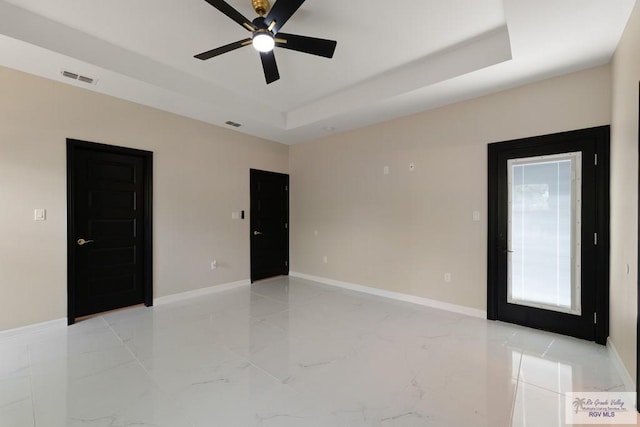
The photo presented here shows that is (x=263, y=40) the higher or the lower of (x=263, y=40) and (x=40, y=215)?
the higher

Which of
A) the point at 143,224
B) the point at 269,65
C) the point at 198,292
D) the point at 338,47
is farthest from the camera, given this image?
the point at 198,292

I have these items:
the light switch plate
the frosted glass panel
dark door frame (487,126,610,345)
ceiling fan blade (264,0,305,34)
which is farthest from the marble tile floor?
ceiling fan blade (264,0,305,34)

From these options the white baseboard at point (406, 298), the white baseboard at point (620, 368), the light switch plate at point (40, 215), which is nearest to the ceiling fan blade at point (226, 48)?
the light switch plate at point (40, 215)

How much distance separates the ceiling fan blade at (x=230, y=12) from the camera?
6.57 feet

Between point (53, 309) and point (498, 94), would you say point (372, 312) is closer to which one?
point (498, 94)

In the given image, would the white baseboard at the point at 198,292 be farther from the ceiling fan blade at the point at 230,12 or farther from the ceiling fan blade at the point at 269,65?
the ceiling fan blade at the point at 230,12

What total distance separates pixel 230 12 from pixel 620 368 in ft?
13.8

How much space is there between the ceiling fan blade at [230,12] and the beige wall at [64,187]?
2512mm

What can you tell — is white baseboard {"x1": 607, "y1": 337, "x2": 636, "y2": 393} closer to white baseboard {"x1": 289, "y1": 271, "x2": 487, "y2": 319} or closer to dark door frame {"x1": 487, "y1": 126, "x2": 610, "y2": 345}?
dark door frame {"x1": 487, "y1": 126, "x2": 610, "y2": 345}

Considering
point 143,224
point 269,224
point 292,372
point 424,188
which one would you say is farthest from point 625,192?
point 143,224

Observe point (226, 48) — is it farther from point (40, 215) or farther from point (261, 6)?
point (40, 215)

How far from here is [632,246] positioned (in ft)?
7.08

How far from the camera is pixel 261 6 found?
7.52 ft

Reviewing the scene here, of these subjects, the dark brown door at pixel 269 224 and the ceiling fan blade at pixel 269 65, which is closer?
the ceiling fan blade at pixel 269 65
